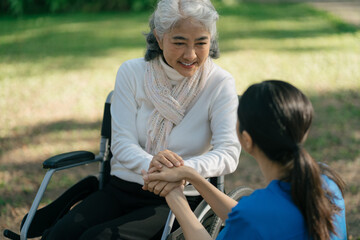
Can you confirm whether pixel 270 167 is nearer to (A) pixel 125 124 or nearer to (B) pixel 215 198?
(B) pixel 215 198

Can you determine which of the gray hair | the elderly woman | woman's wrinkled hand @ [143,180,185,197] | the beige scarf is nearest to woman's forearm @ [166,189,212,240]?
woman's wrinkled hand @ [143,180,185,197]

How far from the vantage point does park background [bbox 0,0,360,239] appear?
462cm

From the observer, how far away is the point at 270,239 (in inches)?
63.3

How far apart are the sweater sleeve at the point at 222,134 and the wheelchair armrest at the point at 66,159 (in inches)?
26.3

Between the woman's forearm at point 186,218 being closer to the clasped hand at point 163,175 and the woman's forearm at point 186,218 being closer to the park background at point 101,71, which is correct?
the clasped hand at point 163,175

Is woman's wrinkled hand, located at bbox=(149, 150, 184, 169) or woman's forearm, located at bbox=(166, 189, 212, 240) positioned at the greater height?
woman's wrinkled hand, located at bbox=(149, 150, 184, 169)

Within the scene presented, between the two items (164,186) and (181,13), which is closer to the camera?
(164,186)

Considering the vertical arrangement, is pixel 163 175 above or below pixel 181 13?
below

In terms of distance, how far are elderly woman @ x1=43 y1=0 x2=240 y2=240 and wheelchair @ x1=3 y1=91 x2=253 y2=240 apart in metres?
0.13

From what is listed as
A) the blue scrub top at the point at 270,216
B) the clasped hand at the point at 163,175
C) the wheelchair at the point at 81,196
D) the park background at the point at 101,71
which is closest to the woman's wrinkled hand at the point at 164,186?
the clasped hand at the point at 163,175

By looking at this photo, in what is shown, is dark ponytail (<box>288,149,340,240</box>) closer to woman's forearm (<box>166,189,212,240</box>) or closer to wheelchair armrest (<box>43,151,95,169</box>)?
woman's forearm (<box>166,189,212,240</box>)

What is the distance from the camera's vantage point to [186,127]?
102 inches

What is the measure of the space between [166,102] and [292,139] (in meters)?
1.09

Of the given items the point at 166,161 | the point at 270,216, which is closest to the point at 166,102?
the point at 166,161
